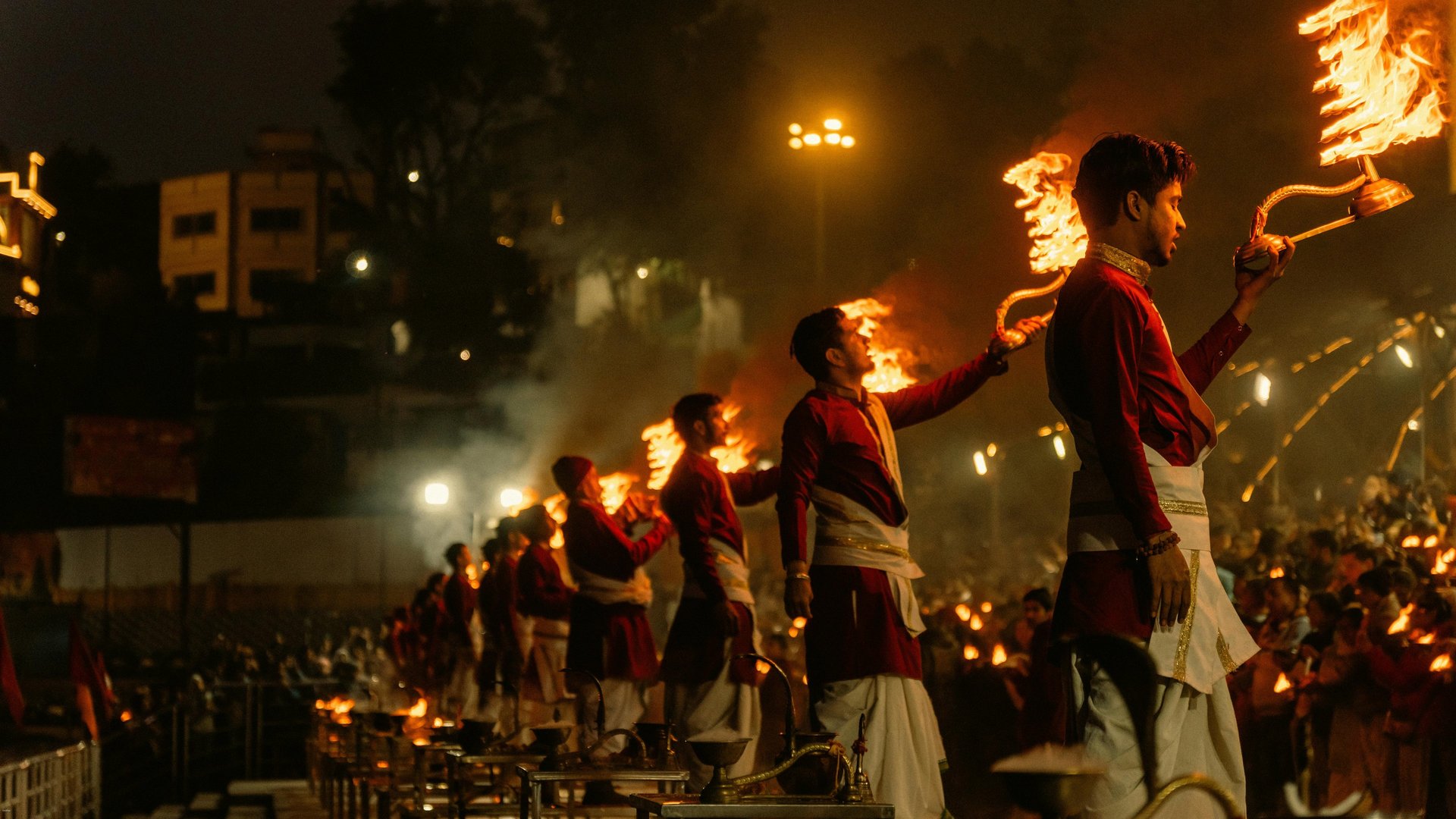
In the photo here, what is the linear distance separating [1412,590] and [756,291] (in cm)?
1666

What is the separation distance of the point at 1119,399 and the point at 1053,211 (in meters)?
2.54

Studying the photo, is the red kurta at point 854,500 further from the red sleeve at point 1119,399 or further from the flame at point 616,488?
the flame at point 616,488

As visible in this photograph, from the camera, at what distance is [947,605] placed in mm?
13766

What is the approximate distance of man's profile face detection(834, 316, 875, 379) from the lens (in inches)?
234

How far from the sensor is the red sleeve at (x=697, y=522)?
24.1ft

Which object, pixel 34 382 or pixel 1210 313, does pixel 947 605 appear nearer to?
pixel 1210 313

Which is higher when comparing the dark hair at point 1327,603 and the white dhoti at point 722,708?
the dark hair at point 1327,603

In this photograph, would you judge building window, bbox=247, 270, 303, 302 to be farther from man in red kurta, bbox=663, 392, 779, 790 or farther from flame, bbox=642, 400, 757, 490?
man in red kurta, bbox=663, 392, 779, 790

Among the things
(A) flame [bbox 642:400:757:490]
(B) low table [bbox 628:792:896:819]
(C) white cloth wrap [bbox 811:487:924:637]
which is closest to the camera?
(B) low table [bbox 628:792:896:819]

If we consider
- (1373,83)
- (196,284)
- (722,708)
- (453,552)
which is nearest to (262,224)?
(196,284)

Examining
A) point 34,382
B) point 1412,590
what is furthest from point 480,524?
point 1412,590

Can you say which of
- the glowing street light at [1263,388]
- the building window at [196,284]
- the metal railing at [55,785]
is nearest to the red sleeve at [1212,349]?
the metal railing at [55,785]

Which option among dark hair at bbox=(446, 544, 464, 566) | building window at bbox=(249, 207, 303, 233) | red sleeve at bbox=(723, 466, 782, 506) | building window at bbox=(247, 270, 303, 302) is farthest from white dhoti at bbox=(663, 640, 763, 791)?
building window at bbox=(249, 207, 303, 233)

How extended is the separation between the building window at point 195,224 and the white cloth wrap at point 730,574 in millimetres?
25669
